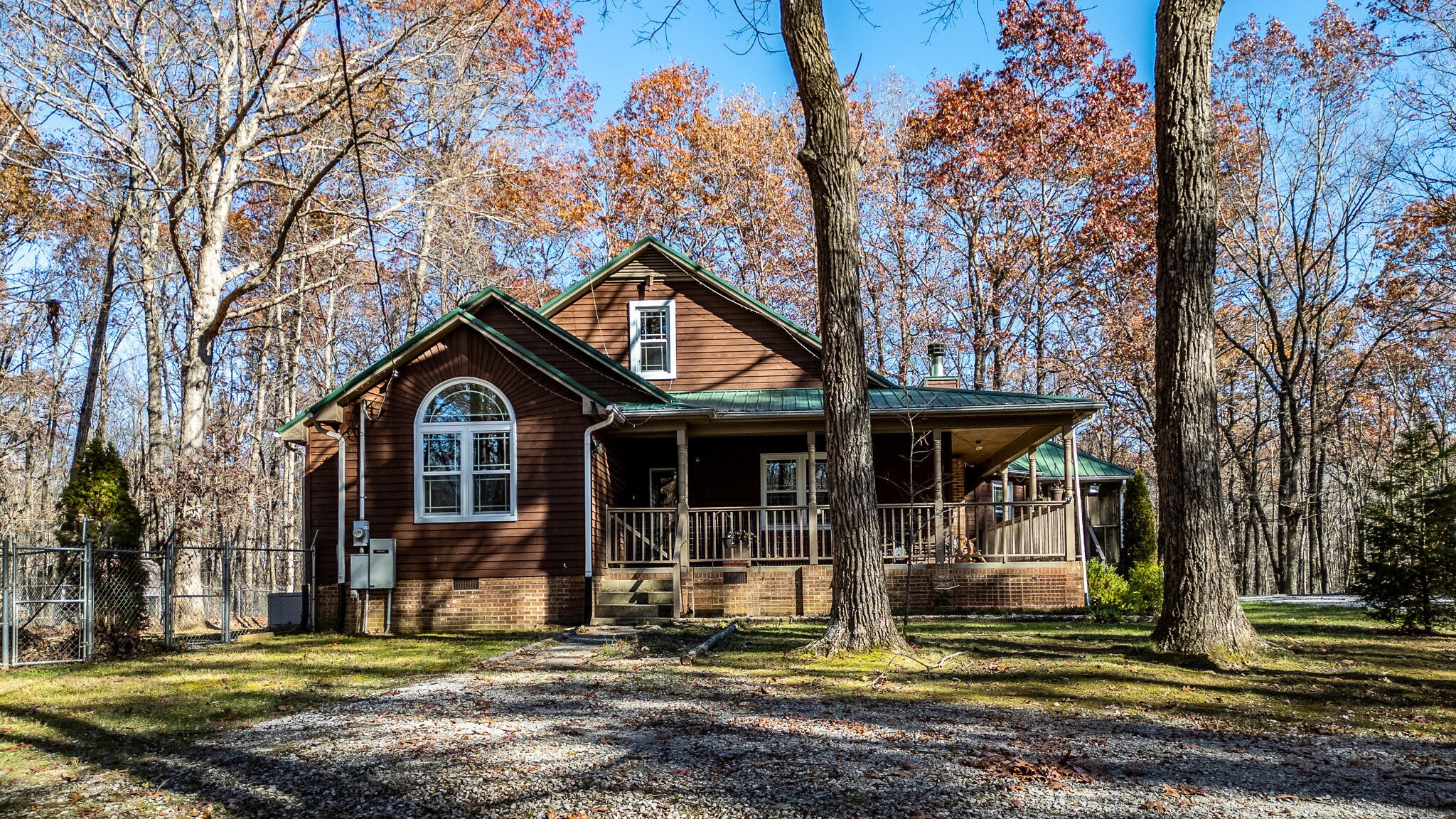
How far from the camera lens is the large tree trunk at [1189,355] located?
9461mm

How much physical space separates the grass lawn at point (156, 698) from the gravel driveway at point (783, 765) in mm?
413

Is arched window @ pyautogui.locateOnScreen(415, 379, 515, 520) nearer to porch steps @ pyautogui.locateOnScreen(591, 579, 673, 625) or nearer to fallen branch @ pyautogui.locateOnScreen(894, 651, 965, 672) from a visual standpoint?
porch steps @ pyautogui.locateOnScreen(591, 579, 673, 625)

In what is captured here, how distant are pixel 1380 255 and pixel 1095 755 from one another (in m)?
24.8

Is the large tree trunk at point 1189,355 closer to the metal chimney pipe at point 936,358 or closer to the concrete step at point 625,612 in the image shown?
the concrete step at point 625,612

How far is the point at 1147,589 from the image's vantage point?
1433 centimetres

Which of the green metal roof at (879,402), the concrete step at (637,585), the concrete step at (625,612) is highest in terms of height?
the green metal roof at (879,402)

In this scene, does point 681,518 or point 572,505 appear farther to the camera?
point 681,518

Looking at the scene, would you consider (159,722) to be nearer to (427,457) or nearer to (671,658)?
(671,658)

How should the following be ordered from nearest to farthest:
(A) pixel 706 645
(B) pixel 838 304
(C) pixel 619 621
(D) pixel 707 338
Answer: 1. (B) pixel 838 304
2. (A) pixel 706 645
3. (C) pixel 619 621
4. (D) pixel 707 338

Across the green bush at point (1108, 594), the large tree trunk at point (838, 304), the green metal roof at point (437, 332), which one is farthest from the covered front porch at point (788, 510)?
the large tree trunk at point (838, 304)

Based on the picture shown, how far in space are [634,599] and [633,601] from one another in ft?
0.17

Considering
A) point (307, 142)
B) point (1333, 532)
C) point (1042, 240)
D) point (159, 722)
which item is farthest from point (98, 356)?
point (1333, 532)

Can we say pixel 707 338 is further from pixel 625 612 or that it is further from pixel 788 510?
pixel 625 612

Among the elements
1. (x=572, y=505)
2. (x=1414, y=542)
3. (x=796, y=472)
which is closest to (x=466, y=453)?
(x=572, y=505)
